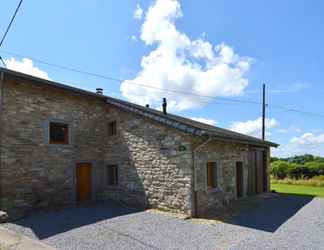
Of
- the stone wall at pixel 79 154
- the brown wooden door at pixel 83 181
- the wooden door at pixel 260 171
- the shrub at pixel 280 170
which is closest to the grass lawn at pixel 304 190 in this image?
the wooden door at pixel 260 171

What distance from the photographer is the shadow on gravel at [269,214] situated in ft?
25.3

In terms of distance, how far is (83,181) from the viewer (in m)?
11.2

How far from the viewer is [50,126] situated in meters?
10.2

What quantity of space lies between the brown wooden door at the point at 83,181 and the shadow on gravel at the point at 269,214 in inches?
252

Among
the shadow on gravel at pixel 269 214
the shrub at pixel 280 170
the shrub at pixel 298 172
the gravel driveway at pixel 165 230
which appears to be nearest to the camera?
the gravel driveway at pixel 165 230

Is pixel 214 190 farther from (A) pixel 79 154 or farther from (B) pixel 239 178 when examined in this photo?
(A) pixel 79 154

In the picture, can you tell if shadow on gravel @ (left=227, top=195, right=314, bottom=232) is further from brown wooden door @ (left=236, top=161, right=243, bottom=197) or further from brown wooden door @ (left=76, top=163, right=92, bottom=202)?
brown wooden door @ (left=76, top=163, right=92, bottom=202)

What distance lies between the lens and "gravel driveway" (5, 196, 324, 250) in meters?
5.97

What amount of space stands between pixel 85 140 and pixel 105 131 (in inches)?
46.7

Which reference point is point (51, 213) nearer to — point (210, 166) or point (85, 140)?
point (85, 140)

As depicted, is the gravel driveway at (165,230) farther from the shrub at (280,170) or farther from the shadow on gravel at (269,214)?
the shrub at (280,170)

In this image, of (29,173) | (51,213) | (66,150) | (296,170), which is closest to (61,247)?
(51,213)

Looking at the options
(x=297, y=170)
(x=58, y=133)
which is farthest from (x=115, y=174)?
(x=297, y=170)

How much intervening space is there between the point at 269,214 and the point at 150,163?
4724 millimetres
